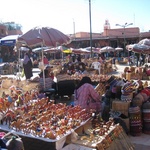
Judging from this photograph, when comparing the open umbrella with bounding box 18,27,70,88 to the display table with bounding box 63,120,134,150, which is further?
the open umbrella with bounding box 18,27,70,88

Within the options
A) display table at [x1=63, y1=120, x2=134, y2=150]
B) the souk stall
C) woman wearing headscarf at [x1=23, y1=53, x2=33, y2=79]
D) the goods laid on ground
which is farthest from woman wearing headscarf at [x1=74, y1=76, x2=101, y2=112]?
the goods laid on ground

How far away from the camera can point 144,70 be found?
12.9 m

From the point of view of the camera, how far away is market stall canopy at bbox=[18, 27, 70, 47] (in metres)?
5.92

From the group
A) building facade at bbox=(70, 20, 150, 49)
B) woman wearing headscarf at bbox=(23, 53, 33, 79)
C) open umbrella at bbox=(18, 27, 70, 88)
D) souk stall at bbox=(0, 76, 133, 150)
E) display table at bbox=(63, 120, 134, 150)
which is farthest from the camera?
building facade at bbox=(70, 20, 150, 49)

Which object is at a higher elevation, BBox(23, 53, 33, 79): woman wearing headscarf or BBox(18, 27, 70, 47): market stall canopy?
BBox(18, 27, 70, 47): market stall canopy

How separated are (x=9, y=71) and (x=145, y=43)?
32.9ft

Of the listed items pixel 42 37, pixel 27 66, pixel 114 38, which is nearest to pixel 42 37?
pixel 42 37

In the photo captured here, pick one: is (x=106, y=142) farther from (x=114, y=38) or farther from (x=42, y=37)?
(x=114, y=38)

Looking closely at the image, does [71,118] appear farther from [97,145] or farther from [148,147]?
[148,147]

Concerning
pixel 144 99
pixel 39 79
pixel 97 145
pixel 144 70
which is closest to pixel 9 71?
pixel 144 70

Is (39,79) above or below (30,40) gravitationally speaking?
below

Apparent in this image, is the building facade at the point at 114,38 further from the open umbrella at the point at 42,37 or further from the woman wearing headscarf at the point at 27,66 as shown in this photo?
the open umbrella at the point at 42,37

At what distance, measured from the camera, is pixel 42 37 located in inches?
235

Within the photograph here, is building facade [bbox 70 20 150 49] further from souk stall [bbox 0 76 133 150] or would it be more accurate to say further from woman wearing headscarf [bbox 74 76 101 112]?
souk stall [bbox 0 76 133 150]
